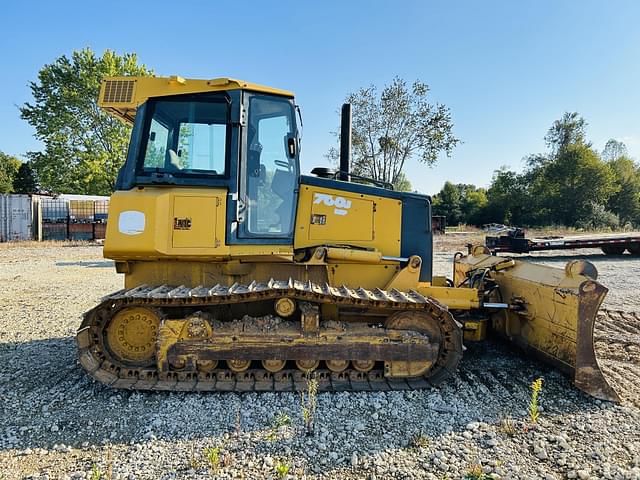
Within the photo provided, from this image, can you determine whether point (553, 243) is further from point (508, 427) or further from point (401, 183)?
point (401, 183)

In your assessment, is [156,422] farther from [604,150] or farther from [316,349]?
[604,150]

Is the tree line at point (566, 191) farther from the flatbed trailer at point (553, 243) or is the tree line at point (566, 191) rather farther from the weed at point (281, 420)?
the weed at point (281, 420)

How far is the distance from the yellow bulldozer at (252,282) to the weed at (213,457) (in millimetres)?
940

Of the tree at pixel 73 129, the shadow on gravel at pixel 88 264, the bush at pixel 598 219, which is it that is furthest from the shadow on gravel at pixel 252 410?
the bush at pixel 598 219

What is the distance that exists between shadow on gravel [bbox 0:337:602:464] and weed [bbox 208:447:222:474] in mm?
266

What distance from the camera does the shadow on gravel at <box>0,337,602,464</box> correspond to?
10.9 feet

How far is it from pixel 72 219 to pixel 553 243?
24.4 metres

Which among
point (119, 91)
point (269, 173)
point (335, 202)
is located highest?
point (119, 91)

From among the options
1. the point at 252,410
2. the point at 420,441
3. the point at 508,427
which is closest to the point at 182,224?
the point at 252,410

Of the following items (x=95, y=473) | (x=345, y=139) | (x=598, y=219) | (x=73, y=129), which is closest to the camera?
(x=95, y=473)

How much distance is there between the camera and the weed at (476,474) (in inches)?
110

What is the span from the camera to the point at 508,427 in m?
3.42

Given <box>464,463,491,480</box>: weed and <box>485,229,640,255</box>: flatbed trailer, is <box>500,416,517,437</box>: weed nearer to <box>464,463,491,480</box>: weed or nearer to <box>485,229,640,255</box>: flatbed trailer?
<box>464,463,491,480</box>: weed

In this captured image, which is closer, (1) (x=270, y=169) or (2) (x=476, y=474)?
(2) (x=476, y=474)
